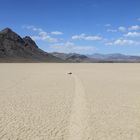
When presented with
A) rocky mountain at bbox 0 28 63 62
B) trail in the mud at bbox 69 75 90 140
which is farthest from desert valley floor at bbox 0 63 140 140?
rocky mountain at bbox 0 28 63 62

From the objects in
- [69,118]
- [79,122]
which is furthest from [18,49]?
[79,122]

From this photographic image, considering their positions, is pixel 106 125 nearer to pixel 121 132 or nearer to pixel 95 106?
pixel 121 132

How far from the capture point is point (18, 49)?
153m

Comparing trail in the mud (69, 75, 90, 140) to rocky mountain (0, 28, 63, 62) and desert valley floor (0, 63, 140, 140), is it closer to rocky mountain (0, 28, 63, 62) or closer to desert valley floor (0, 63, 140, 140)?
desert valley floor (0, 63, 140, 140)

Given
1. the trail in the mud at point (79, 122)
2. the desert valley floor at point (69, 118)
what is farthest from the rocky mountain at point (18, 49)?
the trail in the mud at point (79, 122)

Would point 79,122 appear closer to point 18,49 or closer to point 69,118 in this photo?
point 69,118

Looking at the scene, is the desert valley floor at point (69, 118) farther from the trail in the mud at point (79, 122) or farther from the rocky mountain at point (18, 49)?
the rocky mountain at point (18, 49)

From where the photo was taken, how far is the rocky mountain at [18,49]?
141 metres

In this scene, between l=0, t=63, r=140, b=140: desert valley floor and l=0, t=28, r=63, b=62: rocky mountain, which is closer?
l=0, t=63, r=140, b=140: desert valley floor

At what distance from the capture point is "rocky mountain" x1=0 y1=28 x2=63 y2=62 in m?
141

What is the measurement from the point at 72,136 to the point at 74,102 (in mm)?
4676

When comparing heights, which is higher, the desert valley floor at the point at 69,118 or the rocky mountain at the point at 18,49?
the rocky mountain at the point at 18,49

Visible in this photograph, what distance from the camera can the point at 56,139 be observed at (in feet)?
22.4

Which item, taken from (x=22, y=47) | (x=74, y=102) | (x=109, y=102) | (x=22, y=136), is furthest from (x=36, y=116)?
(x=22, y=47)
